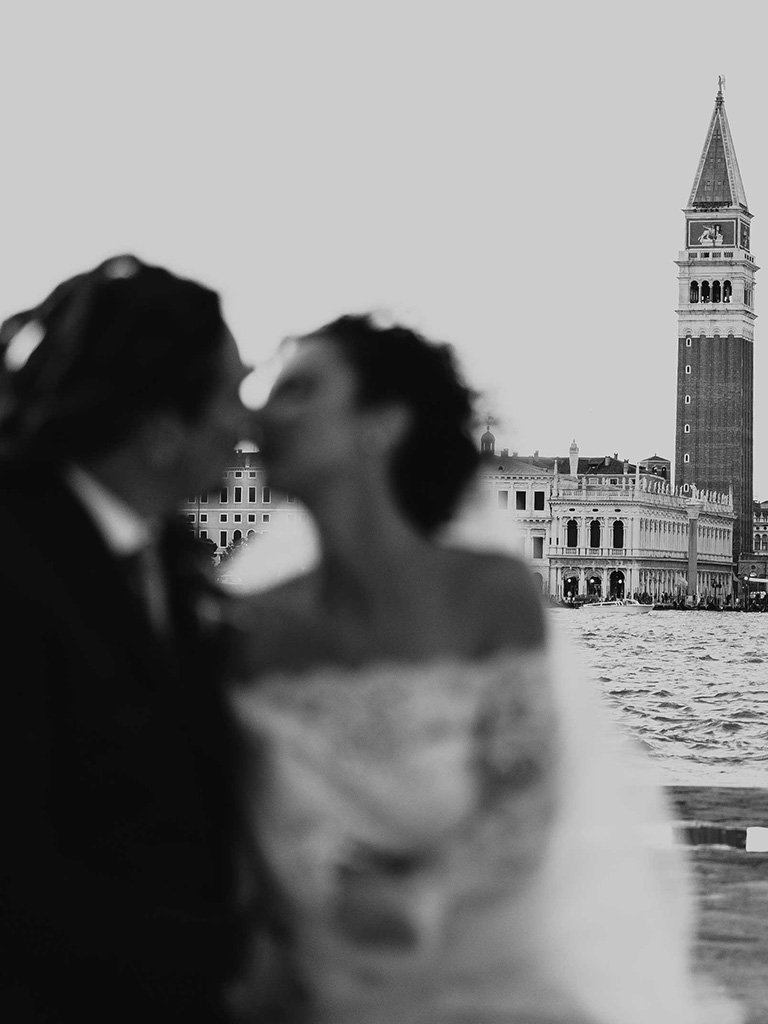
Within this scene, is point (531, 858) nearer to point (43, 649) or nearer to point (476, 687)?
point (476, 687)

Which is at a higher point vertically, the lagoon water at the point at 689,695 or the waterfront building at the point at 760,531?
the waterfront building at the point at 760,531

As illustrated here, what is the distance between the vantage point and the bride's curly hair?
5.71 feet

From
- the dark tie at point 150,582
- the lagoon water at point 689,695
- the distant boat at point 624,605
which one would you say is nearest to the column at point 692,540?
the distant boat at point 624,605

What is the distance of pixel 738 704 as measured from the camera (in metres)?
23.8

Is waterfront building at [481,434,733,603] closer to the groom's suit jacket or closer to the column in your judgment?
the column

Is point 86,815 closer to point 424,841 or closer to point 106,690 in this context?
point 106,690

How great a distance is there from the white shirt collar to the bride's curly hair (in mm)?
275

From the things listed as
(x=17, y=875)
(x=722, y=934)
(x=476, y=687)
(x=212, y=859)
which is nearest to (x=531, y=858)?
(x=476, y=687)

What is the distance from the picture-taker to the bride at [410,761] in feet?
5.27

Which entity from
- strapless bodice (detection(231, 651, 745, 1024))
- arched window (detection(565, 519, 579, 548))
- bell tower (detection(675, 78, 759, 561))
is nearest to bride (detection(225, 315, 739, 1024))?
strapless bodice (detection(231, 651, 745, 1024))

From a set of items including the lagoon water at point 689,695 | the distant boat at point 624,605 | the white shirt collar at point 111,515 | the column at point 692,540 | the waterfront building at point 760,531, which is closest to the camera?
the white shirt collar at point 111,515

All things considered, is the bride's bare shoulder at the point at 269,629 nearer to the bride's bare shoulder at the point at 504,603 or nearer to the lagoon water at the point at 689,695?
the bride's bare shoulder at the point at 504,603

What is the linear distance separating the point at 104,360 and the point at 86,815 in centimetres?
32

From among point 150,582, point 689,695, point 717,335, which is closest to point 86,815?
point 150,582
